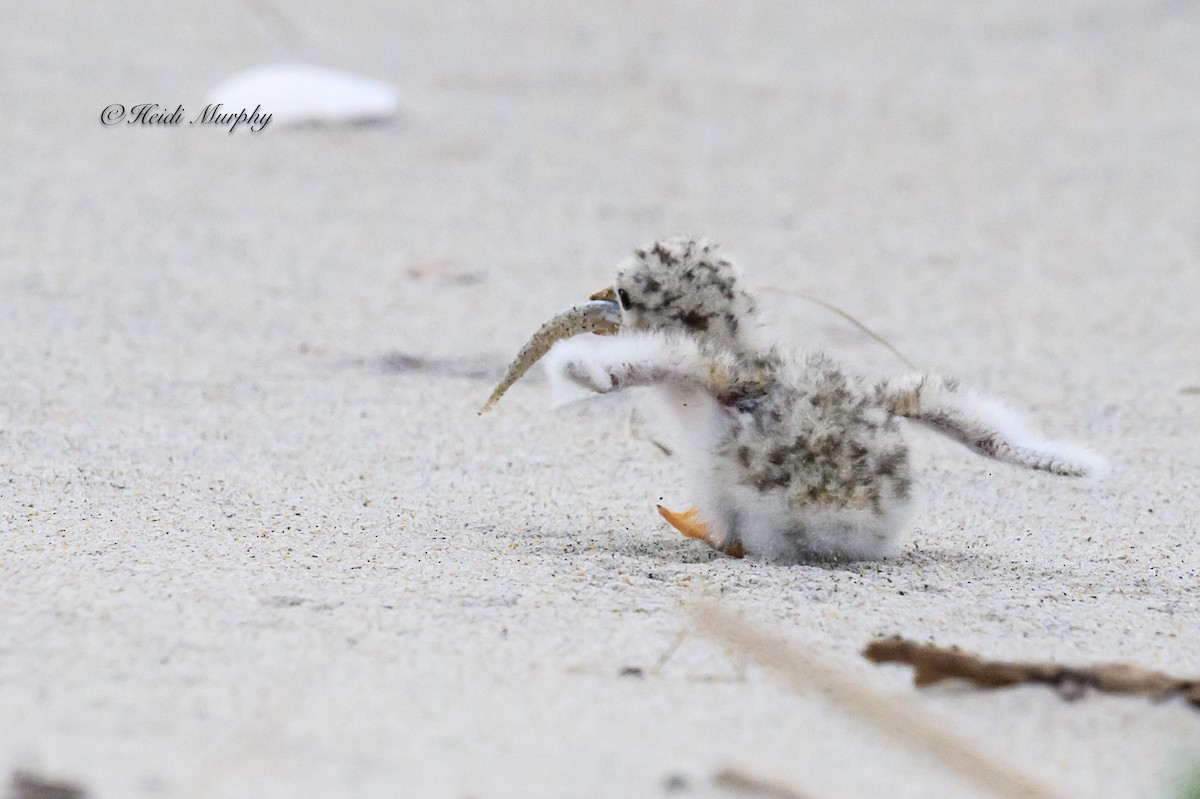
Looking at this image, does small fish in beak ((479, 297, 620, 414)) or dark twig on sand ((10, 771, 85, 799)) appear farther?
small fish in beak ((479, 297, 620, 414))

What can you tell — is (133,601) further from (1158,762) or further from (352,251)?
(352,251)

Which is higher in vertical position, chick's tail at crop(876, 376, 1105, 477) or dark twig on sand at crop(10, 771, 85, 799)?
chick's tail at crop(876, 376, 1105, 477)

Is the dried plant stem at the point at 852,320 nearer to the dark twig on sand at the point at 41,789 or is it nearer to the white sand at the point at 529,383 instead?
the white sand at the point at 529,383

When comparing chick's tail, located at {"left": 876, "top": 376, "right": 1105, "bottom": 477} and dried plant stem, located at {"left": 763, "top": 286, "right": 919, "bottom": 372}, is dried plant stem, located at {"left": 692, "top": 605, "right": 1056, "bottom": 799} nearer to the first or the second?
chick's tail, located at {"left": 876, "top": 376, "right": 1105, "bottom": 477}

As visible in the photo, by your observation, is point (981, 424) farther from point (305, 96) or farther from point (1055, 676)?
point (305, 96)
